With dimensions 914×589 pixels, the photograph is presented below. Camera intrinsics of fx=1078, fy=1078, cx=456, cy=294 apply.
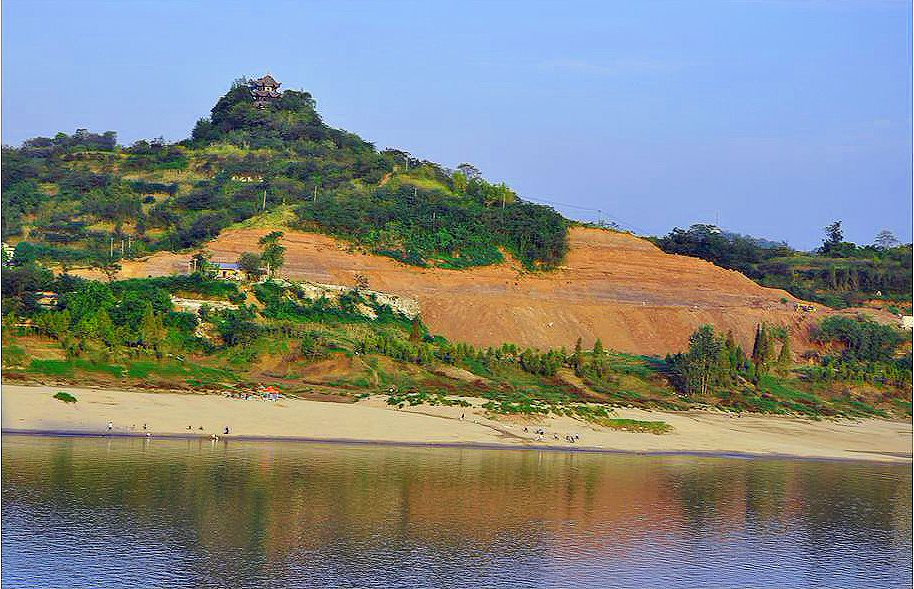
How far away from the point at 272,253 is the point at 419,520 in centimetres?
5112

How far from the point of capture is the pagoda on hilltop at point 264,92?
461 feet

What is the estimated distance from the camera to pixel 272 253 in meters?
83.5

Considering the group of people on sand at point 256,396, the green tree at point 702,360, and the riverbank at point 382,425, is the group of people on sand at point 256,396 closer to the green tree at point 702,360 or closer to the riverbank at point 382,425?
the riverbank at point 382,425

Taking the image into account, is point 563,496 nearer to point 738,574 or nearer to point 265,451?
point 738,574

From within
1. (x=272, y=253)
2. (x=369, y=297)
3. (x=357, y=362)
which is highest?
(x=272, y=253)

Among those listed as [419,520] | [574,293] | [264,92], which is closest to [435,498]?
[419,520]

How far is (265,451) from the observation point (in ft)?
149

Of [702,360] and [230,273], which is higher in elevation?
[230,273]

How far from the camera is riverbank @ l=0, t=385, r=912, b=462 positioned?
47.5 m

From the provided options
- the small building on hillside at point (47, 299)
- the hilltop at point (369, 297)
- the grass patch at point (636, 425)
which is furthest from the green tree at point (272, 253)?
the grass patch at point (636, 425)

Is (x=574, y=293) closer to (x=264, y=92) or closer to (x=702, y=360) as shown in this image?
(x=702, y=360)

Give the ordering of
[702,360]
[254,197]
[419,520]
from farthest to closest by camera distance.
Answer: [254,197] < [702,360] < [419,520]

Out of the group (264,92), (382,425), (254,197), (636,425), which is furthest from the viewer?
(264,92)

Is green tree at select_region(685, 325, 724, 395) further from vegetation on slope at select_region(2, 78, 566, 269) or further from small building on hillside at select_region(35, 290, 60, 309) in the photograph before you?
small building on hillside at select_region(35, 290, 60, 309)
